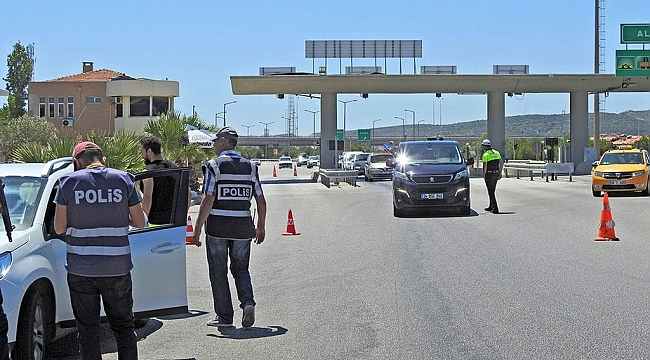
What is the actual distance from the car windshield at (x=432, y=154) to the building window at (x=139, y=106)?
1715 inches

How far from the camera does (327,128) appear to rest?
55.6m

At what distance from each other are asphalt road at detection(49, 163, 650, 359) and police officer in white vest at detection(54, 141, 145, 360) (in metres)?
1.07

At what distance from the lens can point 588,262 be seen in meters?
13.0

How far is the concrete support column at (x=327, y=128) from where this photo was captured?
55.6m

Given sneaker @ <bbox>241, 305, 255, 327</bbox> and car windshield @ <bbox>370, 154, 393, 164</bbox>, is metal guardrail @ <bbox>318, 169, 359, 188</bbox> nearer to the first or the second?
car windshield @ <bbox>370, 154, 393, 164</bbox>

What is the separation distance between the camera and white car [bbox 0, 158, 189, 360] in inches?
257

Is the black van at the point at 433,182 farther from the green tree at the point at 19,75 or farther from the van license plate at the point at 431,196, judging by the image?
the green tree at the point at 19,75

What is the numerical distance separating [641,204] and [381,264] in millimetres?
14379

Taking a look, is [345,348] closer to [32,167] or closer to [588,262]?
[32,167]

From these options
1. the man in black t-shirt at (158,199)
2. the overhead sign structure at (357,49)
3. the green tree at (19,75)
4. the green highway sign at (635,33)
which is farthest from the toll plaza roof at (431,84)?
the man in black t-shirt at (158,199)

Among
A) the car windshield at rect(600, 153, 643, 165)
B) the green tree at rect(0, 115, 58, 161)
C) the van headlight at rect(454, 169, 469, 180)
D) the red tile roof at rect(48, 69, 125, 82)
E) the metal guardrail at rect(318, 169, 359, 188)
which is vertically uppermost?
the red tile roof at rect(48, 69, 125, 82)

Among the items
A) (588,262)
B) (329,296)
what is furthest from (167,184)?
(588,262)

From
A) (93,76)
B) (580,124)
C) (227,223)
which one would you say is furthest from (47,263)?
(93,76)

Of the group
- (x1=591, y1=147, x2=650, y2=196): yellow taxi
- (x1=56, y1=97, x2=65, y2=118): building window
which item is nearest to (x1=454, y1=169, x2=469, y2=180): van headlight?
(x1=591, y1=147, x2=650, y2=196): yellow taxi
